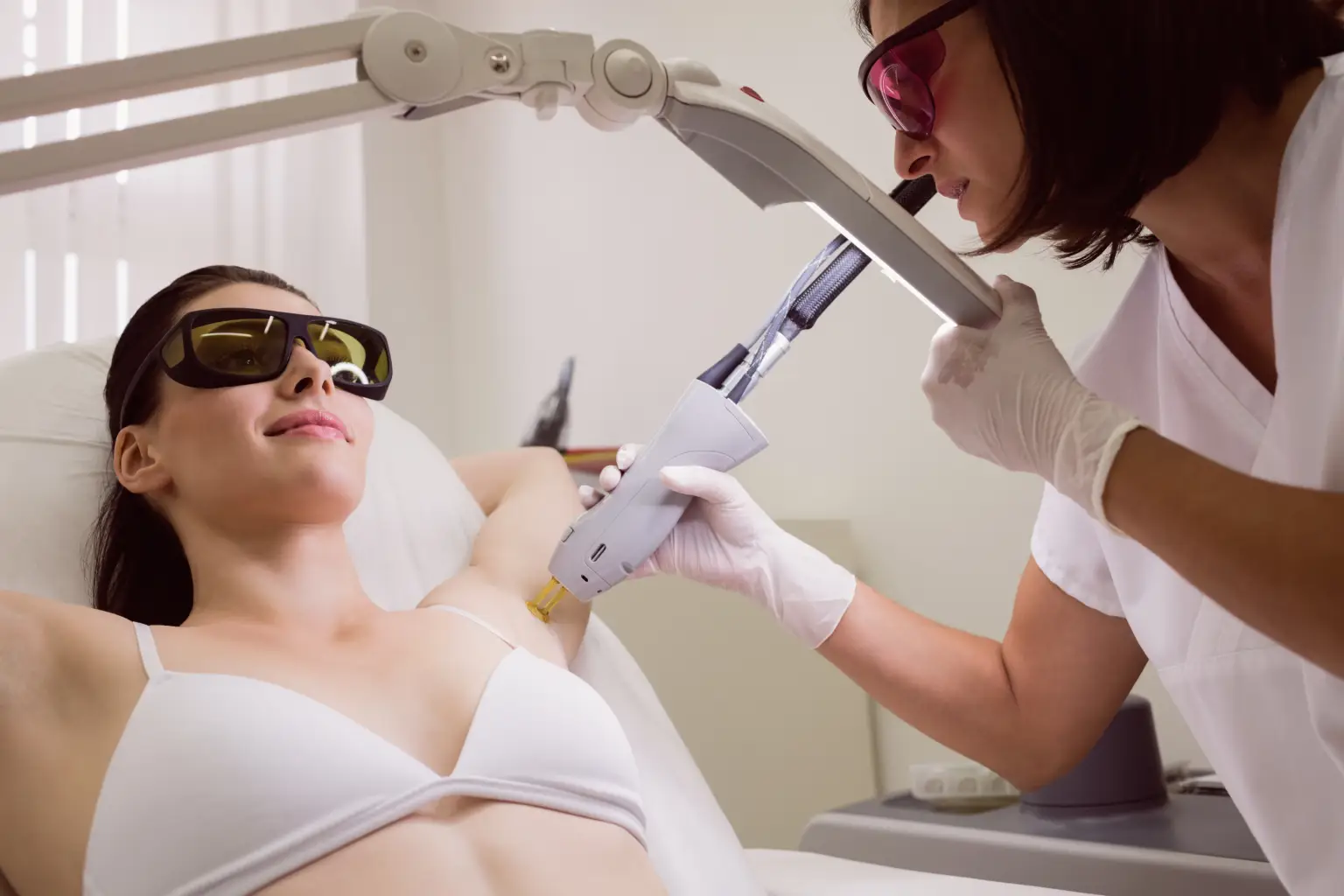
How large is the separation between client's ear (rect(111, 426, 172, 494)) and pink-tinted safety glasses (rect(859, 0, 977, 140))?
32.7 inches

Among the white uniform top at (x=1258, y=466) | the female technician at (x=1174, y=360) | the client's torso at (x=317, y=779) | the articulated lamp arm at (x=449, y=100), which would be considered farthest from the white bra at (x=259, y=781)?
the white uniform top at (x=1258, y=466)

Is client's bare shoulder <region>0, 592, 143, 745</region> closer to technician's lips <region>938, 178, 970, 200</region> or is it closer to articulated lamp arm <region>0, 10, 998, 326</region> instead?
articulated lamp arm <region>0, 10, 998, 326</region>

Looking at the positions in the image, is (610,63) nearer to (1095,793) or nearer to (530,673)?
(530,673)

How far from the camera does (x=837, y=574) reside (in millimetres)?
1280

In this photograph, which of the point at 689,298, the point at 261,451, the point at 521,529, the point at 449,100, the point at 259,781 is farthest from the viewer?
the point at 689,298

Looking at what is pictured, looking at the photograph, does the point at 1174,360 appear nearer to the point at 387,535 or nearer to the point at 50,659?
the point at 387,535

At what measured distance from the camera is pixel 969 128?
37.9 inches

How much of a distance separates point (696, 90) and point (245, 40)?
31 centimetres

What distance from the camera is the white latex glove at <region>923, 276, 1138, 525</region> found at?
879 millimetres

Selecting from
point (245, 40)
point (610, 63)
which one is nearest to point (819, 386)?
point (610, 63)

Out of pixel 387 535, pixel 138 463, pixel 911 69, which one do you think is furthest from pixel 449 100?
pixel 387 535

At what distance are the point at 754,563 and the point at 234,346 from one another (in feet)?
2.08

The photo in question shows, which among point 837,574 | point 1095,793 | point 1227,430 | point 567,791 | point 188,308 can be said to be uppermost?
point 188,308

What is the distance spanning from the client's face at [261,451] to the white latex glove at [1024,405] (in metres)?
0.62
